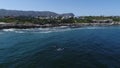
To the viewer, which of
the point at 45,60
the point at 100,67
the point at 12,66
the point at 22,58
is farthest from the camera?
the point at 22,58

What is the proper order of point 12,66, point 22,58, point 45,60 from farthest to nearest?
point 22,58 < point 45,60 < point 12,66

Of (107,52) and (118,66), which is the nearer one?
(118,66)

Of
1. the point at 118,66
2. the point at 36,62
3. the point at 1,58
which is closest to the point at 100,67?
the point at 118,66

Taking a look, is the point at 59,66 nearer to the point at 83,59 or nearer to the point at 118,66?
the point at 83,59

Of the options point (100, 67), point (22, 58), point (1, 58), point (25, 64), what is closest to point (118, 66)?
point (100, 67)

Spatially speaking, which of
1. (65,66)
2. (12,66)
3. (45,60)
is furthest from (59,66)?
(12,66)

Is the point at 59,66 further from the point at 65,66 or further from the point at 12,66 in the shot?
the point at 12,66

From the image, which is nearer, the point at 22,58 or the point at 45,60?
the point at 45,60
